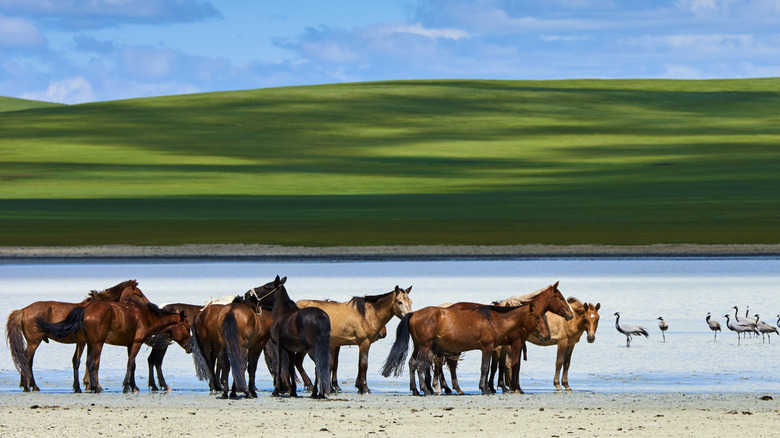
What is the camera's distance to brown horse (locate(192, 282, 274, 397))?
52.5ft

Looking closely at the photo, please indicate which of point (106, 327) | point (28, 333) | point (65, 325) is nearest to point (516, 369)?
point (106, 327)

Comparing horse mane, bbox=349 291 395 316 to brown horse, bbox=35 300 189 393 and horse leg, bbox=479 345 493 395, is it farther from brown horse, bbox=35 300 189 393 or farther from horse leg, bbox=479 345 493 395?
brown horse, bbox=35 300 189 393

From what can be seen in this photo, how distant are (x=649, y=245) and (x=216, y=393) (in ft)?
110

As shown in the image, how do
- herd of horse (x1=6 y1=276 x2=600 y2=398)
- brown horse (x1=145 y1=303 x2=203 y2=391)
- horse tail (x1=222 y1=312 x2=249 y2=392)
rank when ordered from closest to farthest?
horse tail (x1=222 y1=312 x2=249 y2=392), herd of horse (x1=6 y1=276 x2=600 y2=398), brown horse (x1=145 y1=303 x2=203 y2=391)

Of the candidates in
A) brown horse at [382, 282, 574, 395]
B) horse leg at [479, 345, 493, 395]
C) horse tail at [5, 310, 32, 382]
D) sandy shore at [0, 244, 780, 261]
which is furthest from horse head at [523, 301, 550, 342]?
sandy shore at [0, 244, 780, 261]

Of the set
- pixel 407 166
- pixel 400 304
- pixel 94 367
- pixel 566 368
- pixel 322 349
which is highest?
pixel 407 166

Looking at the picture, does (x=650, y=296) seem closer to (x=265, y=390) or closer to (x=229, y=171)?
(x=265, y=390)

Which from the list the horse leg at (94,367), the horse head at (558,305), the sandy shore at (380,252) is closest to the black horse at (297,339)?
the horse leg at (94,367)

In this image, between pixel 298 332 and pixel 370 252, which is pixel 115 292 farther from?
pixel 370 252

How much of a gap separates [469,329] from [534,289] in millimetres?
15916

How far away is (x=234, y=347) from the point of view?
1596 centimetres

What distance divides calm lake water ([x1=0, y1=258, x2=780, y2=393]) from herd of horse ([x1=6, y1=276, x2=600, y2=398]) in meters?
0.75

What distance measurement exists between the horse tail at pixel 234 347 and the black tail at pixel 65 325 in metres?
2.12

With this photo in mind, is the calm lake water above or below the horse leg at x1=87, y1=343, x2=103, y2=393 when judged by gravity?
above
